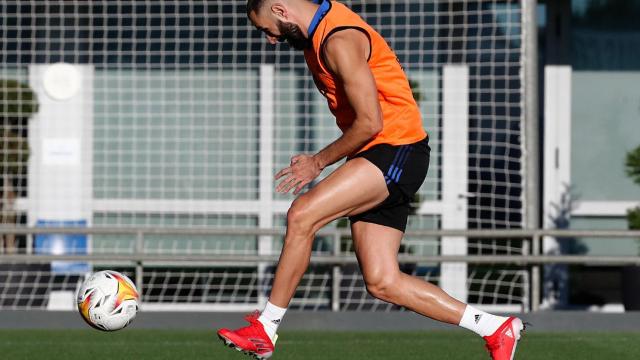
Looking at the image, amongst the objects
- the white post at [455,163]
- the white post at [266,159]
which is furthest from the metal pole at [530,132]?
the white post at [266,159]

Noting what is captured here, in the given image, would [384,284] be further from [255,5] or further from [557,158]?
[557,158]

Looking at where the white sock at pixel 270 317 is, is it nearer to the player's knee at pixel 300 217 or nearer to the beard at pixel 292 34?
the player's knee at pixel 300 217

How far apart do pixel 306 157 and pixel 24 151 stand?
22.7 ft

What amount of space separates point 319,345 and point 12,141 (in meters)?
5.04

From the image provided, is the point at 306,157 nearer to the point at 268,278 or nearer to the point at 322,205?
the point at 322,205

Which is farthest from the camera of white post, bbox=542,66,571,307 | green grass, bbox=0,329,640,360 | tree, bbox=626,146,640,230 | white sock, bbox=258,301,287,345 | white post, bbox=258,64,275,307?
white post, bbox=542,66,571,307

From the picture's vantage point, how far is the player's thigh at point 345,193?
16.3 ft

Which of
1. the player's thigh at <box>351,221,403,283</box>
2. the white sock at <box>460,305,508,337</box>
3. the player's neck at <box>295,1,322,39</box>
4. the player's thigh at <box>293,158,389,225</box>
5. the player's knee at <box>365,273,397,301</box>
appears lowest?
the white sock at <box>460,305,508,337</box>

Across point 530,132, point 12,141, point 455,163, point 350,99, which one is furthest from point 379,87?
point 12,141

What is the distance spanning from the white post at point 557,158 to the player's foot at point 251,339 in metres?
7.16

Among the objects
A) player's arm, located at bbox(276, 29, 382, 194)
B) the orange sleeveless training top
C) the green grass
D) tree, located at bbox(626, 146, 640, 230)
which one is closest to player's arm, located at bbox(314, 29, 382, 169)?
player's arm, located at bbox(276, 29, 382, 194)

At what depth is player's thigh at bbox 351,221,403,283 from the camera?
511cm

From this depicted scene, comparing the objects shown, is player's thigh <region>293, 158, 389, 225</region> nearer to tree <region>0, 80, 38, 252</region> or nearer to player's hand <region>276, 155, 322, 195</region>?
player's hand <region>276, 155, 322, 195</region>

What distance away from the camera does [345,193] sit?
497cm
